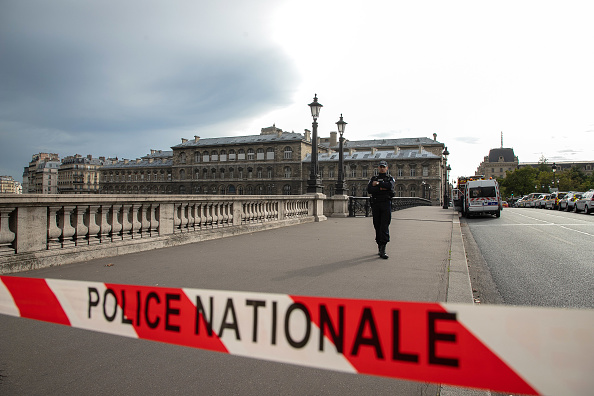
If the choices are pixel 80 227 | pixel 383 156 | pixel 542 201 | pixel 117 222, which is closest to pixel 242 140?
pixel 383 156

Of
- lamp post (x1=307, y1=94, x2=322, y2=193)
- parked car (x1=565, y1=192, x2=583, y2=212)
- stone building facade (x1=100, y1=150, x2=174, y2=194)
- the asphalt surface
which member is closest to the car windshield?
parked car (x1=565, y1=192, x2=583, y2=212)

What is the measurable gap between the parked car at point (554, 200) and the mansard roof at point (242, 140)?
166 ft

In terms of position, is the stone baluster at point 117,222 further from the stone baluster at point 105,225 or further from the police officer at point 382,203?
the police officer at point 382,203

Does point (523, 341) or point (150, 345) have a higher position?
point (523, 341)

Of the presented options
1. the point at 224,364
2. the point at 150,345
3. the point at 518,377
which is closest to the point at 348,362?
the point at 518,377

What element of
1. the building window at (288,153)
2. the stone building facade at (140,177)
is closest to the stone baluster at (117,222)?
the building window at (288,153)

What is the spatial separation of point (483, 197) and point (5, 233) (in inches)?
920

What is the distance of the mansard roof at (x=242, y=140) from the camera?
83.3 meters

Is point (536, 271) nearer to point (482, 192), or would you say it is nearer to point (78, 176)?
point (482, 192)

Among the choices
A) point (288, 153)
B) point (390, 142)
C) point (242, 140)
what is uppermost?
point (242, 140)

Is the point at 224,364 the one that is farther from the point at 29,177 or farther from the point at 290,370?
the point at 29,177

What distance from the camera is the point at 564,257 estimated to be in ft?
25.6

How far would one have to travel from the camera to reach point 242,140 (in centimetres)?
9006

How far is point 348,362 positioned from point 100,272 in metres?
4.75
